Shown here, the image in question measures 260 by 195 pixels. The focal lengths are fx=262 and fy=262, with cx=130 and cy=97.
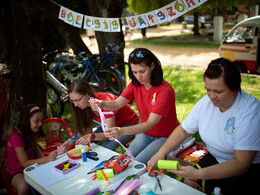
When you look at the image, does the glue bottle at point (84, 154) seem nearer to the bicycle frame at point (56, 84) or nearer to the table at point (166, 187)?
the table at point (166, 187)

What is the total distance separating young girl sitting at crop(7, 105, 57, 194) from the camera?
7.45 feet

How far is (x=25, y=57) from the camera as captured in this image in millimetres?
3664

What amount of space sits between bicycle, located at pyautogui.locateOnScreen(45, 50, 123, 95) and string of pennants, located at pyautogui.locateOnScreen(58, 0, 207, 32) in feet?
5.52

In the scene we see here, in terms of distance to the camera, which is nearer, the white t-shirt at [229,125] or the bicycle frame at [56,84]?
the white t-shirt at [229,125]

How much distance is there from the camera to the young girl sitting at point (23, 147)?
2271mm

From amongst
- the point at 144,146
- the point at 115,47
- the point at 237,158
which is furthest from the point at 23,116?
the point at 115,47

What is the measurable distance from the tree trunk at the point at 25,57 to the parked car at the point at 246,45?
5.01m

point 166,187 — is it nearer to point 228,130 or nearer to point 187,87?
point 228,130

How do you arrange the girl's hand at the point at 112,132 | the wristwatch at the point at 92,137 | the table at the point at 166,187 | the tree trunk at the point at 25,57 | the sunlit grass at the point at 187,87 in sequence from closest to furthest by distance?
1. the table at the point at 166,187
2. the girl's hand at the point at 112,132
3. the wristwatch at the point at 92,137
4. the tree trunk at the point at 25,57
5. the sunlit grass at the point at 187,87

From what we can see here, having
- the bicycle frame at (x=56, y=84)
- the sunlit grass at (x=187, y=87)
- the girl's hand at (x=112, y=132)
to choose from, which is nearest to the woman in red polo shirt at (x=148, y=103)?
the girl's hand at (x=112, y=132)

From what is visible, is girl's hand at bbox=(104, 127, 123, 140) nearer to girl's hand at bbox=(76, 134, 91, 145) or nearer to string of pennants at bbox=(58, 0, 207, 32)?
girl's hand at bbox=(76, 134, 91, 145)

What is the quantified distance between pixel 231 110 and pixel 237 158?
305mm

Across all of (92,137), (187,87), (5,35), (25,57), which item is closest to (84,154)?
(92,137)

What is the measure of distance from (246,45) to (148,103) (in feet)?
17.7
